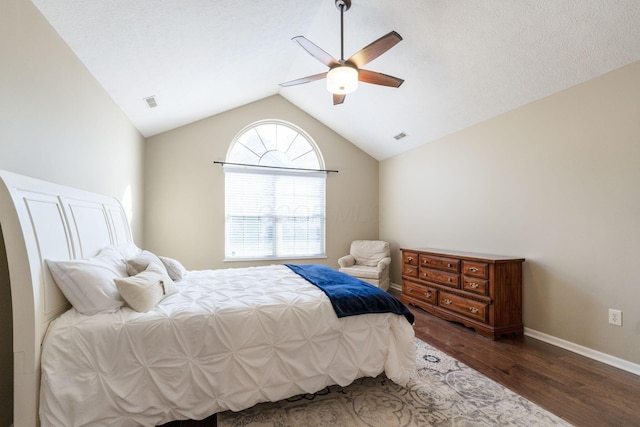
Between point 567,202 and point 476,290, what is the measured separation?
125 cm

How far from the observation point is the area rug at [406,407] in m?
1.74

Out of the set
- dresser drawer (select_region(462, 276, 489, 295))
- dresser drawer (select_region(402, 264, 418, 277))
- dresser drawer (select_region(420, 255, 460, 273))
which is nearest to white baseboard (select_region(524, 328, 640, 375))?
dresser drawer (select_region(462, 276, 489, 295))

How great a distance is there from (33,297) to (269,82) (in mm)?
3902

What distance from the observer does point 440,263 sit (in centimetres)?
366

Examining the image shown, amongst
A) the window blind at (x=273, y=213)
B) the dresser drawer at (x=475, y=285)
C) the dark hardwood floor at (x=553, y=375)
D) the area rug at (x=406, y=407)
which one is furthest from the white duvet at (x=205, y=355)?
→ the window blind at (x=273, y=213)

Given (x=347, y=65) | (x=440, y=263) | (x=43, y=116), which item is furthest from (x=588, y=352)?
(x=43, y=116)

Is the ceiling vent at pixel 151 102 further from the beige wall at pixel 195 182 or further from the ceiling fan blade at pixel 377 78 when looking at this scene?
the ceiling fan blade at pixel 377 78

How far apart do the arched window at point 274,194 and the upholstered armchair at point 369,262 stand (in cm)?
59

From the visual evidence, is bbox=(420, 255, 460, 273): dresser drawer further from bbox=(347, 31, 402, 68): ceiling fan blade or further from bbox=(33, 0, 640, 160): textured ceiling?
bbox=(347, 31, 402, 68): ceiling fan blade

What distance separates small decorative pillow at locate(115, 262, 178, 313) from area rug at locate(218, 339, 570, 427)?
857 mm

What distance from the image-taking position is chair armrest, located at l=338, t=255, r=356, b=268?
4926 millimetres

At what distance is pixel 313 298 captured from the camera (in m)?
2.02

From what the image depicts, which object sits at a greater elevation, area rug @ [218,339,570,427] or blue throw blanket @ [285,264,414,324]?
blue throw blanket @ [285,264,414,324]

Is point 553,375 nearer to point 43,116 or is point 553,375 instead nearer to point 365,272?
point 365,272
